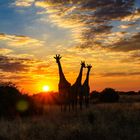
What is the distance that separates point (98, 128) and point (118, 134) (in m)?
1.29

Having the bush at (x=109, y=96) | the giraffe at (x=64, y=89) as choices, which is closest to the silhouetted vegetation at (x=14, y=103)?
the giraffe at (x=64, y=89)

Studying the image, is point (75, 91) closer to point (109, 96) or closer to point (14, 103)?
point (14, 103)

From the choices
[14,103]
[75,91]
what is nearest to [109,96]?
[75,91]

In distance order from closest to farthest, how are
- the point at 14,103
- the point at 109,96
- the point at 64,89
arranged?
the point at 14,103
the point at 64,89
the point at 109,96

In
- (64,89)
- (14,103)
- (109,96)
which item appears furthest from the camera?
(109,96)

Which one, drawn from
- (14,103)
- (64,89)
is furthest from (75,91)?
(14,103)

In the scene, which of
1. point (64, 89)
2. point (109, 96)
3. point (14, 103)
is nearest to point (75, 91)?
point (64, 89)

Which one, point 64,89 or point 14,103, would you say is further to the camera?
point 64,89

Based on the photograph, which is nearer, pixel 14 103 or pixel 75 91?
pixel 14 103

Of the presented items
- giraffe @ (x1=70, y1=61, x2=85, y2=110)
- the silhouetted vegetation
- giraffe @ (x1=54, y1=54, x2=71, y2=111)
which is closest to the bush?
giraffe @ (x1=70, y1=61, x2=85, y2=110)

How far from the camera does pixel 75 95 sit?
97.6 feet

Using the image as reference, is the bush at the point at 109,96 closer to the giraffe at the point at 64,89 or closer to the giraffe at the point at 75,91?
the giraffe at the point at 75,91

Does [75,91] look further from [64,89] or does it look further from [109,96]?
[109,96]

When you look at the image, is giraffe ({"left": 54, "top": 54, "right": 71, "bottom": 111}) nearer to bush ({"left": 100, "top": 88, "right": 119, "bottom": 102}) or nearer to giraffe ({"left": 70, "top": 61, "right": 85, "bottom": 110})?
giraffe ({"left": 70, "top": 61, "right": 85, "bottom": 110})
